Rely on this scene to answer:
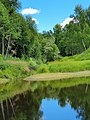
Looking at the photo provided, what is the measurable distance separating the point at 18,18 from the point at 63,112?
59.8 m

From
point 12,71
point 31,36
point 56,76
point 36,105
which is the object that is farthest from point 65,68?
point 31,36

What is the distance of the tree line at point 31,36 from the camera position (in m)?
76.9

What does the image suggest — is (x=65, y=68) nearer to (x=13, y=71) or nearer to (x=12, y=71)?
(x=13, y=71)

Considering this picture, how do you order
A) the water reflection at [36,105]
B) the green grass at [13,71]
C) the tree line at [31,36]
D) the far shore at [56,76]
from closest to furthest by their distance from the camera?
the water reflection at [36,105] → the far shore at [56,76] → the green grass at [13,71] → the tree line at [31,36]

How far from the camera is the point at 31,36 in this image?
289 ft

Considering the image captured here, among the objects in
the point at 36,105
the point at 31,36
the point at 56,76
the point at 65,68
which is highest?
the point at 31,36

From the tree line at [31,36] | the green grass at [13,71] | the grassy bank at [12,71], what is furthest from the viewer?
the tree line at [31,36]

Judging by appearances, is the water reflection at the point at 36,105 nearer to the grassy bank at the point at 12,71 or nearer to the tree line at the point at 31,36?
the grassy bank at the point at 12,71

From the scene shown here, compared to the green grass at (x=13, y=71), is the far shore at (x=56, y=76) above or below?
below

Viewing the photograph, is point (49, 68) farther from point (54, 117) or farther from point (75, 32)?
point (75, 32)

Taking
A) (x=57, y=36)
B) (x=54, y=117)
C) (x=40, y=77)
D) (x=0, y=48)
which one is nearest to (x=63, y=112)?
(x=54, y=117)

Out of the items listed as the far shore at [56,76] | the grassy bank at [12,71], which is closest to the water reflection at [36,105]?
the far shore at [56,76]

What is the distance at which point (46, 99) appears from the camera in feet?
100

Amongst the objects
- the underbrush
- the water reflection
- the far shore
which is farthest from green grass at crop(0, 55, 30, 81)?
the water reflection
